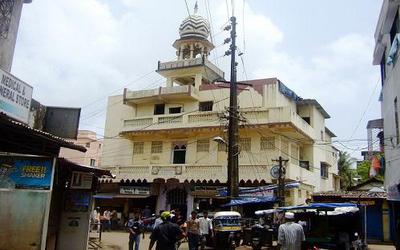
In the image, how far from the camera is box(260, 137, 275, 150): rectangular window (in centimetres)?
2728

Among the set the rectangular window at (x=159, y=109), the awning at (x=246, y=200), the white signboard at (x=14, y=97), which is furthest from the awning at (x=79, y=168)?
the rectangular window at (x=159, y=109)

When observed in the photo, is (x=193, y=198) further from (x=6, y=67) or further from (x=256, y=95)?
(x=6, y=67)

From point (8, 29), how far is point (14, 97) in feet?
8.22

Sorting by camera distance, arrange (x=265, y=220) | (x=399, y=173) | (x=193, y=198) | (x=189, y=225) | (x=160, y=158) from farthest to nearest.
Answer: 1. (x=160, y=158)
2. (x=193, y=198)
3. (x=265, y=220)
4. (x=399, y=173)
5. (x=189, y=225)

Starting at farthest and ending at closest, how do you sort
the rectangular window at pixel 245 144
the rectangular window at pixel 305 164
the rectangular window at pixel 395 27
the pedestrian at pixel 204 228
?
the rectangular window at pixel 305 164
the rectangular window at pixel 245 144
the rectangular window at pixel 395 27
the pedestrian at pixel 204 228

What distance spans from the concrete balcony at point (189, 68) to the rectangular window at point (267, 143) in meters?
8.06

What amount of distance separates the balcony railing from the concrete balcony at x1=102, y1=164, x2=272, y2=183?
9.46 ft

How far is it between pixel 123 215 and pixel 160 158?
16.3ft

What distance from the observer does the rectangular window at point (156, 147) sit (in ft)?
101

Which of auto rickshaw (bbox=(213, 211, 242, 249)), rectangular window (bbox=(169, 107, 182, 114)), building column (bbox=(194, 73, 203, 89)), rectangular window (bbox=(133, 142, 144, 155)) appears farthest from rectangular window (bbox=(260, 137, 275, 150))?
auto rickshaw (bbox=(213, 211, 242, 249))

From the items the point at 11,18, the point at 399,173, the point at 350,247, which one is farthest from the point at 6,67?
the point at 399,173

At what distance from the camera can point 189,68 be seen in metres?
32.5

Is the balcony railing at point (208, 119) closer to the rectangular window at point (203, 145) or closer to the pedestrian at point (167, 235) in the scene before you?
the rectangular window at point (203, 145)

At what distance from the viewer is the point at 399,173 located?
1504 centimetres
